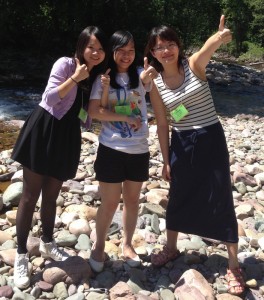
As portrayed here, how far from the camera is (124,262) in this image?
9.27 feet

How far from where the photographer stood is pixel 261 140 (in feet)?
24.5

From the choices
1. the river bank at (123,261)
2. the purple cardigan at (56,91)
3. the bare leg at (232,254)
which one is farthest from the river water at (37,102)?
the bare leg at (232,254)

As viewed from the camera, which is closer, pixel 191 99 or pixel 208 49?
pixel 208 49

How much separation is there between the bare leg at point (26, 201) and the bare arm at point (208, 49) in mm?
1172

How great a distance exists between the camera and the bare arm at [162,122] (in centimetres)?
252

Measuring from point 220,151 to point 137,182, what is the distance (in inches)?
22.3

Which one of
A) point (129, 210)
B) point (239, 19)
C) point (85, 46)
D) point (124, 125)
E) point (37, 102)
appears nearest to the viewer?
point (85, 46)

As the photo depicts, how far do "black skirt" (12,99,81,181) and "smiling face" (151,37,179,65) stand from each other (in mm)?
577

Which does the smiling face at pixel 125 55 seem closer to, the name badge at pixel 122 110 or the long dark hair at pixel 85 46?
the long dark hair at pixel 85 46

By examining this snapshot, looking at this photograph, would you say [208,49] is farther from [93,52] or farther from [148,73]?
[93,52]

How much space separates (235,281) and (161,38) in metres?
1.61

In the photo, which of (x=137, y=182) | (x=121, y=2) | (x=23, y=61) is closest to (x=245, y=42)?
(x=121, y=2)

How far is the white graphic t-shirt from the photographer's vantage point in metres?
2.43

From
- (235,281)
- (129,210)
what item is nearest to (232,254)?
(235,281)
